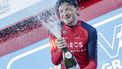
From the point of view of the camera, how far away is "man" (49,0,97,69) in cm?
224

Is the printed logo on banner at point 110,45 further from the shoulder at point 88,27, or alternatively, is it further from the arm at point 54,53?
the arm at point 54,53

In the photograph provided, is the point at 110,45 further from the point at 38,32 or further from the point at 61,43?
the point at 38,32

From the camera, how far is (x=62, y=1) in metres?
2.33

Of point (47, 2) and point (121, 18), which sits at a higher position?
point (47, 2)

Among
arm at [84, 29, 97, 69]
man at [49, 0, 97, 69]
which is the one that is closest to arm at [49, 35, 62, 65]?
man at [49, 0, 97, 69]

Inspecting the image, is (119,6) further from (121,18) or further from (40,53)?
(40,53)

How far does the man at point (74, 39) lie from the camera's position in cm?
224

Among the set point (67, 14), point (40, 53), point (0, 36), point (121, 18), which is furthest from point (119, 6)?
point (0, 36)

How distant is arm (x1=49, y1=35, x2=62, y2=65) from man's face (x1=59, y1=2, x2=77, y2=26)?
84mm

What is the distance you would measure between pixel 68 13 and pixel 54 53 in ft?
0.54

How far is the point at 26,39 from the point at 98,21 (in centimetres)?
36

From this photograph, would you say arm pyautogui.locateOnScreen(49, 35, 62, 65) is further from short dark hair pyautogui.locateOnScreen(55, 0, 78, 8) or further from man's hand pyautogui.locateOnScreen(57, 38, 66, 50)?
short dark hair pyautogui.locateOnScreen(55, 0, 78, 8)

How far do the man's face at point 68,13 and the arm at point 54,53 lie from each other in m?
0.08

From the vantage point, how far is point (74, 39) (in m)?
2.29
